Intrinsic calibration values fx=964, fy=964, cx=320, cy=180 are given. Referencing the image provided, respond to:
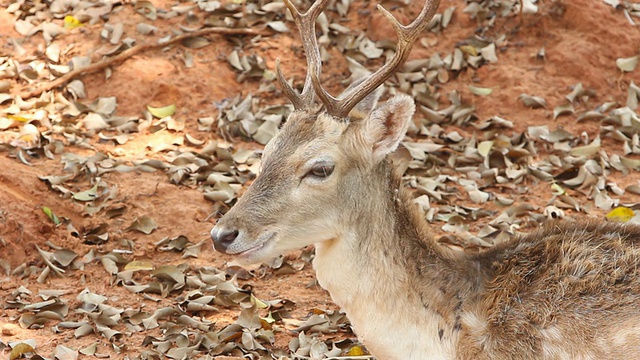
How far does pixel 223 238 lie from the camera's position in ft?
15.5

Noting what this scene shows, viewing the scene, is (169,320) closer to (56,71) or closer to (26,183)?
(26,183)

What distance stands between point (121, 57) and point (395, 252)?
503 cm

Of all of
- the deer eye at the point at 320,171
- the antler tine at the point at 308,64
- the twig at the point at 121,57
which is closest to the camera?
the deer eye at the point at 320,171

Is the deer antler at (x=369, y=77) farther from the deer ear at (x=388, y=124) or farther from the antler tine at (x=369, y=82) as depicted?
the deer ear at (x=388, y=124)

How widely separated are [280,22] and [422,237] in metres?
5.10

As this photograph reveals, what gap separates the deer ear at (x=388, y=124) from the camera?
4.90 metres

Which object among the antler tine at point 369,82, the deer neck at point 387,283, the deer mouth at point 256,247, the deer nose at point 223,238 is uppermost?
the antler tine at point 369,82

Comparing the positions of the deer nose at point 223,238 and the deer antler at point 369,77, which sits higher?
the deer antler at point 369,77

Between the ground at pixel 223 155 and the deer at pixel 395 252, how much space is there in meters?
1.13

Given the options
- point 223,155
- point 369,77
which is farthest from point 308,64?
point 223,155

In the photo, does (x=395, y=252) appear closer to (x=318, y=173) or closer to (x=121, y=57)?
(x=318, y=173)

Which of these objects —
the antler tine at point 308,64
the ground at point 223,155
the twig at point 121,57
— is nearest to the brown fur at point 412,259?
the antler tine at point 308,64

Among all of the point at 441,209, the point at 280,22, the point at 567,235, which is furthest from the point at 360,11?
the point at 567,235

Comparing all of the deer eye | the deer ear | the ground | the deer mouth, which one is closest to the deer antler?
the deer ear
